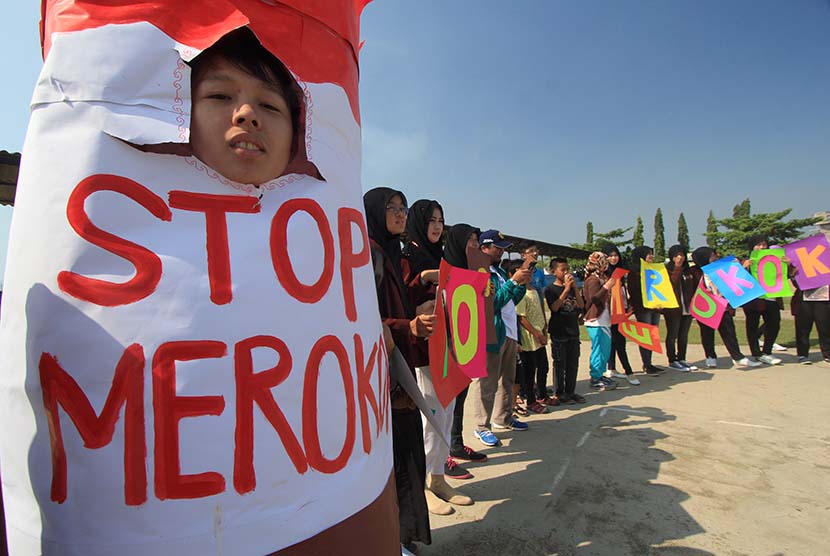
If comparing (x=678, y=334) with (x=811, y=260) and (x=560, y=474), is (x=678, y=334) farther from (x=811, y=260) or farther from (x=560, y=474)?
(x=560, y=474)

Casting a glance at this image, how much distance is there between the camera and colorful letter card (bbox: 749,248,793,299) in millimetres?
6227

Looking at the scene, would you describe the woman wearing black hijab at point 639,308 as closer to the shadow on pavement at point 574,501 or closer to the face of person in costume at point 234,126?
the shadow on pavement at point 574,501

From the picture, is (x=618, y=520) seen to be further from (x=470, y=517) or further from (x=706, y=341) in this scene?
(x=706, y=341)

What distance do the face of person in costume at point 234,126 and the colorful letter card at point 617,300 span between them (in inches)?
216

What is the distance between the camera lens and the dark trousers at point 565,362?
500cm

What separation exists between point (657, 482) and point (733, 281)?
4469mm

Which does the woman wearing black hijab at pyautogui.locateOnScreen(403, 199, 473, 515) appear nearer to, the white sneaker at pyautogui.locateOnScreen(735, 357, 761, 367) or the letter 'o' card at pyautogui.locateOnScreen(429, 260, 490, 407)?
the letter 'o' card at pyautogui.locateOnScreen(429, 260, 490, 407)

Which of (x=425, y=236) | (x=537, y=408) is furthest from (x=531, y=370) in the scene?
(x=425, y=236)

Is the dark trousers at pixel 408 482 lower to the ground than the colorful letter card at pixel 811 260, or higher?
lower

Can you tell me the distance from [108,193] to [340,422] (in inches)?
24.0

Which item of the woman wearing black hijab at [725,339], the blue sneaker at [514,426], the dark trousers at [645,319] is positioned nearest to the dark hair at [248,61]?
the blue sneaker at [514,426]

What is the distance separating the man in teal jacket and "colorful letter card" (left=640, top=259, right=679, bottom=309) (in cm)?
310

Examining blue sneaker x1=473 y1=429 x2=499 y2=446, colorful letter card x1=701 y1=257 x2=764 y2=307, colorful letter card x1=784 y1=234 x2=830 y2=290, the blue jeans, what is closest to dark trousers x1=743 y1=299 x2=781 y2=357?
colorful letter card x1=784 y1=234 x2=830 y2=290

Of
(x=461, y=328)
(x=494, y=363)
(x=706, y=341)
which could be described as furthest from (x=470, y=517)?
(x=706, y=341)
